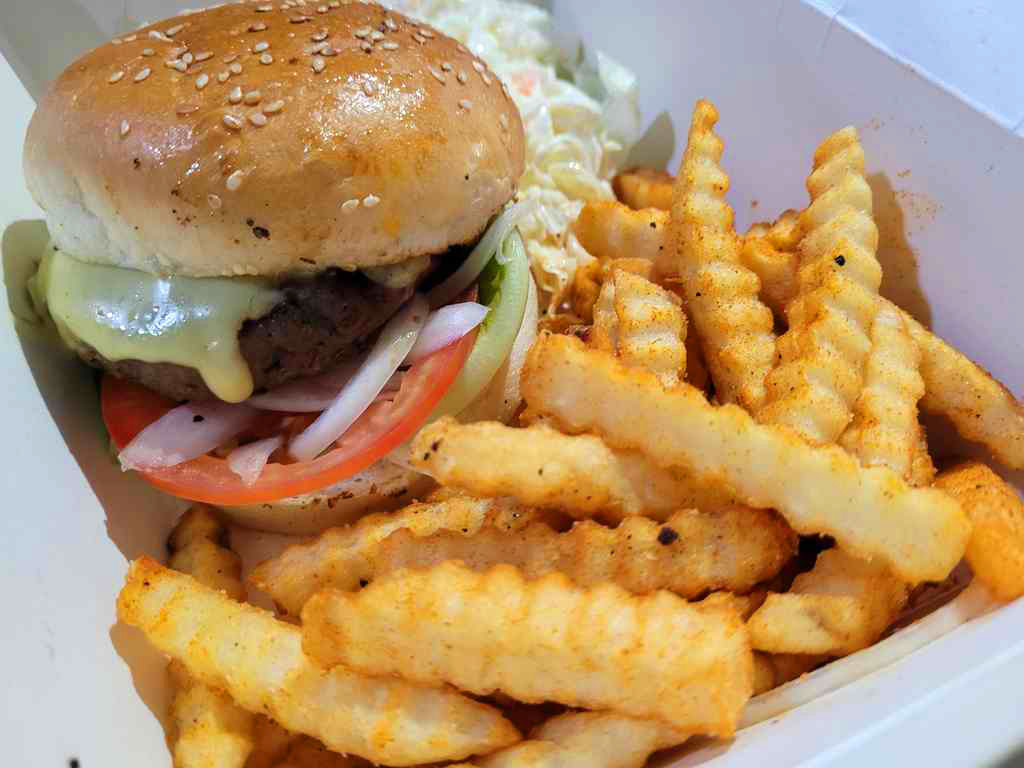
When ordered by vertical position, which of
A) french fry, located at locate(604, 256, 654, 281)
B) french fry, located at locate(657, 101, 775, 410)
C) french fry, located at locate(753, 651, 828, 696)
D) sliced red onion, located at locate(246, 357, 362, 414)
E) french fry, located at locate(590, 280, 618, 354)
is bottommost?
sliced red onion, located at locate(246, 357, 362, 414)

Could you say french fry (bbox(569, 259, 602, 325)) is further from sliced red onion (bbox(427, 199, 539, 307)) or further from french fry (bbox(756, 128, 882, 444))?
french fry (bbox(756, 128, 882, 444))

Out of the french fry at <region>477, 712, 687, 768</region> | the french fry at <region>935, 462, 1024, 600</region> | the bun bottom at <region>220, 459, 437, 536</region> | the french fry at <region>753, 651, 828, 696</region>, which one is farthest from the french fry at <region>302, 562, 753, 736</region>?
the bun bottom at <region>220, 459, 437, 536</region>

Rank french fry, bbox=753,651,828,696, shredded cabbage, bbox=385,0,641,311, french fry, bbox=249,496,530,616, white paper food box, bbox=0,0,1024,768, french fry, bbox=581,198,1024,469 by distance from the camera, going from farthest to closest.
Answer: shredded cabbage, bbox=385,0,641,311 → french fry, bbox=581,198,1024,469 → french fry, bbox=249,496,530,616 → french fry, bbox=753,651,828,696 → white paper food box, bbox=0,0,1024,768

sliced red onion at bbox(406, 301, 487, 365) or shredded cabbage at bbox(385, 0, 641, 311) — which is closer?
sliced red onion at bbox(406, 301, 487, 365)

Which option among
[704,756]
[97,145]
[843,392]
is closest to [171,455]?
[97,145]

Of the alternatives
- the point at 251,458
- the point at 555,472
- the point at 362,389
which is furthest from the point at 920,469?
the point at 251,458

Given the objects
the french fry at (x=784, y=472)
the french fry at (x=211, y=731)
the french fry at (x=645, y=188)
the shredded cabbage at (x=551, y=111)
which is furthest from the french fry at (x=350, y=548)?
the shredded cabbage at (x=551, y=111)

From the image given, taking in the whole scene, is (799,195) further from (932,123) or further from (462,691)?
(462,691)

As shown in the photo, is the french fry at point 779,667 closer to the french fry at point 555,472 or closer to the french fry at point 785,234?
the french fry at point 555,472
